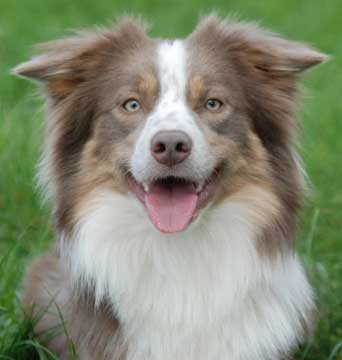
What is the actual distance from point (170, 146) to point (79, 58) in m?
0.83

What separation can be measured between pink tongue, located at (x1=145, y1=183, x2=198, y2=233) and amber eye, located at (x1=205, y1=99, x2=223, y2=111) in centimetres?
39

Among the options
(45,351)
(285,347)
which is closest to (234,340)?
(285,347)

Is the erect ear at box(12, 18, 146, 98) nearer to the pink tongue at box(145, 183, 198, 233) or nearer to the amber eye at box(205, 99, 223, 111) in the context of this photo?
the amber eye at box(205, 99, 223, 111)

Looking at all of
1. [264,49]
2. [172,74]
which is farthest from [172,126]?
[264,49]

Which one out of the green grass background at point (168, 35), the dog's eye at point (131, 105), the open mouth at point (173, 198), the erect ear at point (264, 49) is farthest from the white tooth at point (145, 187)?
the green grass background at point (168, 35)

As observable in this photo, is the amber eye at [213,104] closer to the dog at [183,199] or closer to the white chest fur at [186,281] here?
the dog at [183,199]

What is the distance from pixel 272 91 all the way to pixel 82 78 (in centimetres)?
95

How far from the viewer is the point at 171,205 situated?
4.40 metres

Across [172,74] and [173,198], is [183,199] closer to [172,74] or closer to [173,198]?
[173,198]

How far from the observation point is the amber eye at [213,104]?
14.9 ft

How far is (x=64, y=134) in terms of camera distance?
4.74 metres

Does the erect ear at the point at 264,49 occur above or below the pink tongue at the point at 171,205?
above

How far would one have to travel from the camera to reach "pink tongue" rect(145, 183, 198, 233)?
4.38 metres

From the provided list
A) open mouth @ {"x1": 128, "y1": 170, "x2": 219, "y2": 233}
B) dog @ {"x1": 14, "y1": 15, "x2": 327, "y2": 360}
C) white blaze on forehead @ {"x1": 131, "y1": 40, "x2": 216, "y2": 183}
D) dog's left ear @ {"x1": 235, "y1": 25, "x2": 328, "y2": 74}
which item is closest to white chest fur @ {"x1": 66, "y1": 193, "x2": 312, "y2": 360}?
dog @ {"x1": 14, "y1": 15, "x2": 327, "y2": 360}
